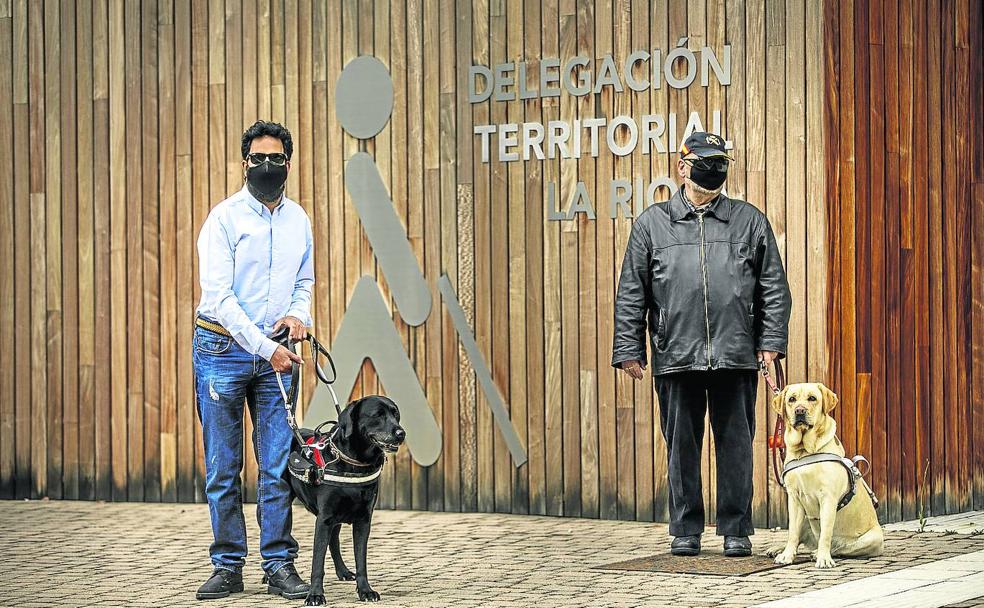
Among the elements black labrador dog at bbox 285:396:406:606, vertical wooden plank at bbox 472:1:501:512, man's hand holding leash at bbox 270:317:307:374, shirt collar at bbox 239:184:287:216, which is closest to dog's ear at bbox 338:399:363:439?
black labrador dog at bbox 285:396:406:606

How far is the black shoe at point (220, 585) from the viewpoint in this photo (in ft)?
20.8

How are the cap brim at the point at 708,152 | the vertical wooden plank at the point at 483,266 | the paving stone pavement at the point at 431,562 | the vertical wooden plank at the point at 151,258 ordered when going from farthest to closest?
the vertical wooden plank at the point at 151,258 < the vertical wooden plank at the point at 483,266 < the cap brim at the point at 708,152 < the paving stone pavement at the point at 431,562

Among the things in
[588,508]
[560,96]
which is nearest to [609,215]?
[560,96]

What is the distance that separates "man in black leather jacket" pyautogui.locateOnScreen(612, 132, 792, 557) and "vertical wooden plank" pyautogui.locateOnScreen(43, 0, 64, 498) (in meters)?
4.56

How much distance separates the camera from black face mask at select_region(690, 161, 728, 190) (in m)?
Answer: 7.21

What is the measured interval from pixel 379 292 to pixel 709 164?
284 centimetres

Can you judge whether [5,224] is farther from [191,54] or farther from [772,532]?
[772,532]

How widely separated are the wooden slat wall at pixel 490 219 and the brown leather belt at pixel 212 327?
9.23 feet

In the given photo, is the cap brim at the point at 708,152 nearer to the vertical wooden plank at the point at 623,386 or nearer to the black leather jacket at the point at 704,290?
the black leather jacket at the point at 704,290

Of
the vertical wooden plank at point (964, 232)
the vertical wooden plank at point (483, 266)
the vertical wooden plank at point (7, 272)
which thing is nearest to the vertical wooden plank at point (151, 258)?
the vertical wooden plank at point (7, 272)

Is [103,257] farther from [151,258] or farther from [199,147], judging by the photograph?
[199,147]

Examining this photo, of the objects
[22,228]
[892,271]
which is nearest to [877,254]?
[892,271]

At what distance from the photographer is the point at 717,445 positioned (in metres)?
7.34

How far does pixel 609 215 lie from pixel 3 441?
15.0 feet
